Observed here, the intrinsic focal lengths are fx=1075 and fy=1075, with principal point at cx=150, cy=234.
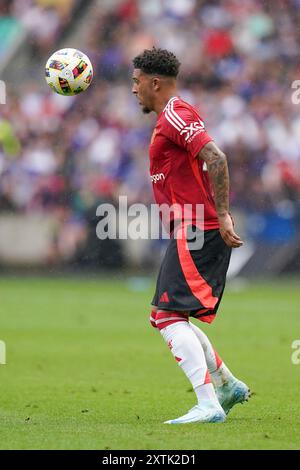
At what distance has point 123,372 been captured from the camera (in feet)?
32.6

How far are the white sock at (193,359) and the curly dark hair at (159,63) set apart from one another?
1.73 metres

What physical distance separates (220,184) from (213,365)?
4.49ft

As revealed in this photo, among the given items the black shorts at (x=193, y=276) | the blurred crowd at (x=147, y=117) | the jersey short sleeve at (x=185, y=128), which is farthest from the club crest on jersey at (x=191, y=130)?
the blurred crowd at (x=147, y=117)

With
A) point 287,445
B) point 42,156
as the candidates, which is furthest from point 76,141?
point 287,445

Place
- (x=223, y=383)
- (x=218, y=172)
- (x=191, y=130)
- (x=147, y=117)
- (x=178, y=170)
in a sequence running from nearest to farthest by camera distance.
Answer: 1. (x=218, y=172)
2. (x=191, y=130)
3. (x=178, y=170)
4. (x=223, y=383)
5. (x=147, y=117)

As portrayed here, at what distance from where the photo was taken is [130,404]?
7961mm

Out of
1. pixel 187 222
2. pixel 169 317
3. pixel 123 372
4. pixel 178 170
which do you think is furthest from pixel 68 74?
pixel 123 372

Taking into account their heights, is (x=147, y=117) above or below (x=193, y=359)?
above

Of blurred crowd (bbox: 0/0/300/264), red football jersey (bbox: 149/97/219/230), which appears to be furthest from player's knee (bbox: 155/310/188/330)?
blurred crowd (bbox: 0/0/300/264)

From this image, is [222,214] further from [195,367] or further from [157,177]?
[195,367]

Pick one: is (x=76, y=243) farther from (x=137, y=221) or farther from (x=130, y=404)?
(x=130, y=404)

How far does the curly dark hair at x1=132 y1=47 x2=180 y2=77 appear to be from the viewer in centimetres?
722

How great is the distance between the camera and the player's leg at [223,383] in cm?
736

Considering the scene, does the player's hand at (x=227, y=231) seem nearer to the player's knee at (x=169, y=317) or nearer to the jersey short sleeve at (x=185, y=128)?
the jersey short sleeve at (x=185, y=128)
